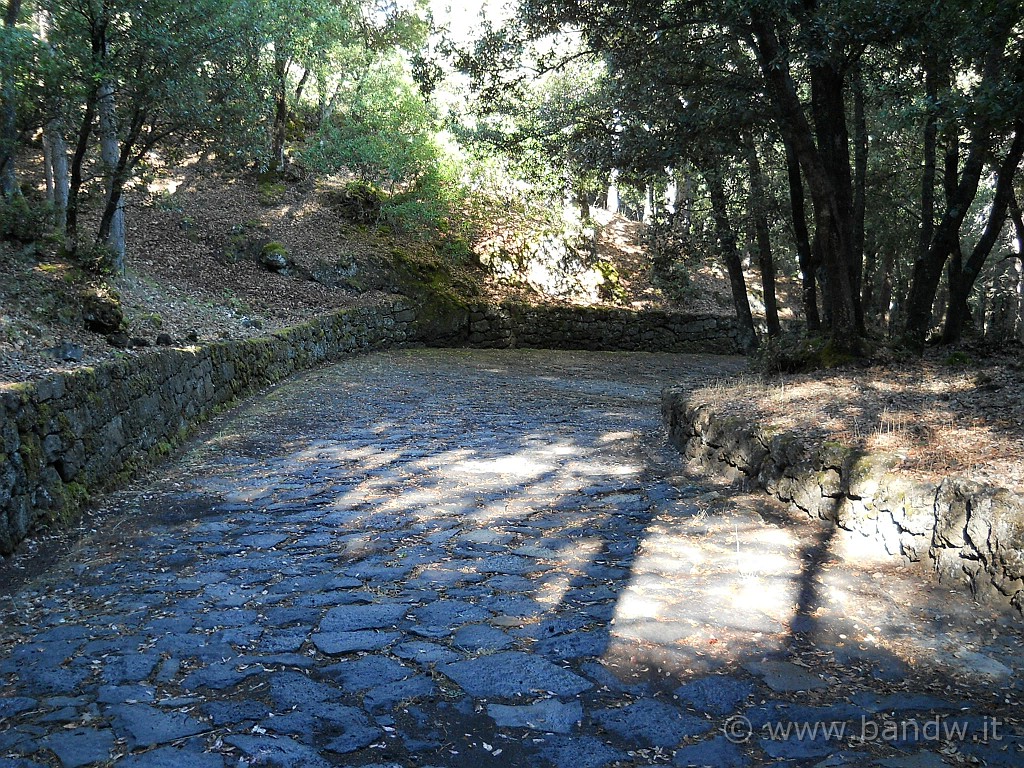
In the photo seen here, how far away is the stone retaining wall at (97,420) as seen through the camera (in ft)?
16.2

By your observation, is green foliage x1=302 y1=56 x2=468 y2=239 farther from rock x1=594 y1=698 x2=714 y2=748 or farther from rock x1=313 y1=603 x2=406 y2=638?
rock x1=594 y1=698 x2=714 y2=748

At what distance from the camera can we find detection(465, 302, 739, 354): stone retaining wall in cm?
2105

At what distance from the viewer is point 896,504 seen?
4.83 metres

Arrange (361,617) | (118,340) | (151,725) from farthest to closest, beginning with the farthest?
1. (118,340)
2. (361,617)
3. (151,725)

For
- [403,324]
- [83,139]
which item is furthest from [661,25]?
[403,324]

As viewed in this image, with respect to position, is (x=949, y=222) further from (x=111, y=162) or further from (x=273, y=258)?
(x=273, y=258)

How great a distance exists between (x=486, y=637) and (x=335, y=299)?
51.6 feet

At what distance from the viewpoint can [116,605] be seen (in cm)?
420

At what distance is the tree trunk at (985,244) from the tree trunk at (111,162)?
11.5 metres

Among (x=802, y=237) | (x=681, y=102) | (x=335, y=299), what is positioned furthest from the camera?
(x=335, y=299)

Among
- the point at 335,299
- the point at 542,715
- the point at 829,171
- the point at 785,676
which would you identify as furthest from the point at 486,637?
the point at 335,299

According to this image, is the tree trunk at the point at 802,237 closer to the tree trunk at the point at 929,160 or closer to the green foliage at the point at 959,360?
the green foliage at the point at 959,360

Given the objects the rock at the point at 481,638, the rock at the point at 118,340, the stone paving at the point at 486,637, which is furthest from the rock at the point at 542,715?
the rock at the point at 118,340

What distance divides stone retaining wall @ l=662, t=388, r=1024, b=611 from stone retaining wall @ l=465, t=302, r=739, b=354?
14092 millimetres
